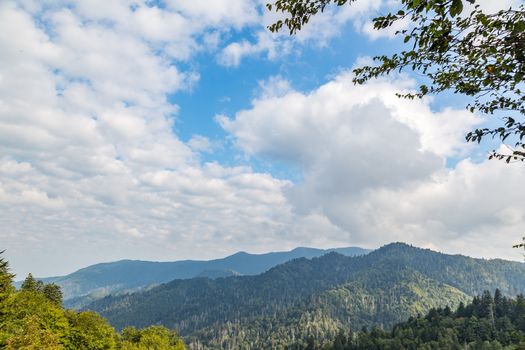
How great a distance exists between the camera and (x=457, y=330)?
156625mm

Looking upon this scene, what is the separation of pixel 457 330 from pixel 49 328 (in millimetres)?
155115

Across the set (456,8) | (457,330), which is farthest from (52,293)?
(457,330)

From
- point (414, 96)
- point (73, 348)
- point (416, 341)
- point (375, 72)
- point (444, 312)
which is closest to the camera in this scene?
point (375, 72)

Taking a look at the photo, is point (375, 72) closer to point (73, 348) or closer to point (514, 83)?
point (514, 83)

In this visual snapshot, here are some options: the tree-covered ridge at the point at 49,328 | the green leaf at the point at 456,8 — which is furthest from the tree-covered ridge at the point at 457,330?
the green leaf at the point at 456,8

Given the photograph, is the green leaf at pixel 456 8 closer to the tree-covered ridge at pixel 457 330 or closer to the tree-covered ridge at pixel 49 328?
the tree-covered ridge at pixel 49 328

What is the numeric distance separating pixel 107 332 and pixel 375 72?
86504 mm

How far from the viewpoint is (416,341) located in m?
152

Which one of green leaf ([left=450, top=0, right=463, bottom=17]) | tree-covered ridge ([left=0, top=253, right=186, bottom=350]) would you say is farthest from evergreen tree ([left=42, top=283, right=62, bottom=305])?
green leaf ([left=450, top=0, right=463, bottom=17])

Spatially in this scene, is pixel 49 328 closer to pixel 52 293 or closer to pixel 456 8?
pixel 52 293

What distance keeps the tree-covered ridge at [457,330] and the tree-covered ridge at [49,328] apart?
91164mm

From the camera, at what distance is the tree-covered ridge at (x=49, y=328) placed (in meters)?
47.2

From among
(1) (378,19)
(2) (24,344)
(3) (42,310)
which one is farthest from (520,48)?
(3) (42,310)

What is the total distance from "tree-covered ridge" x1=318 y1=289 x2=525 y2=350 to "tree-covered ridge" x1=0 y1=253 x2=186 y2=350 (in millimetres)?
91164
